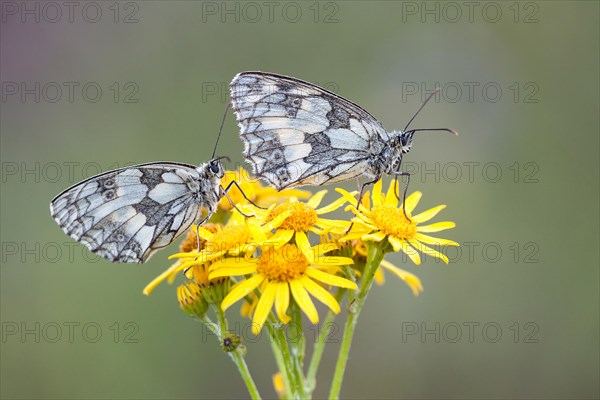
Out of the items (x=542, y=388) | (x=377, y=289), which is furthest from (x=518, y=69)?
(x=542, y=388)

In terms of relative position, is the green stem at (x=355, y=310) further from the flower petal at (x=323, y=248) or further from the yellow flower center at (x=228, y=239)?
the yellow flower center at (x=228, y=239)

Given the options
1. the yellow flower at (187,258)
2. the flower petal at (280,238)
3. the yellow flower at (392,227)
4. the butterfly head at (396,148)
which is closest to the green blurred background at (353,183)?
the butterfly head at (396,148)

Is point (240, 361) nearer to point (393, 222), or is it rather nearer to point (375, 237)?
point (375, 237)

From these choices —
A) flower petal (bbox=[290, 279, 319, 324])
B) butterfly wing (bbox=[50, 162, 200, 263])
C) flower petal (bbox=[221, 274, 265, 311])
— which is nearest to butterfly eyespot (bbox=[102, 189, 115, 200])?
butterfly wing (bbox=[50, 162, 200, 263])

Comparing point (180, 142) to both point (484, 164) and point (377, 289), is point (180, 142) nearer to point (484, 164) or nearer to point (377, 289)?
point (377, 289)

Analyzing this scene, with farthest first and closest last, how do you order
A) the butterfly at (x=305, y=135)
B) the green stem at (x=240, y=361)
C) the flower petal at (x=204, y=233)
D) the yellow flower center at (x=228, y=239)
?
the butterfly at (x=305, y=135)
the flower petal at (x=204, y=233)
the yellow flower center at (x=228, y=239)
the green stem at (x=240, y=361)

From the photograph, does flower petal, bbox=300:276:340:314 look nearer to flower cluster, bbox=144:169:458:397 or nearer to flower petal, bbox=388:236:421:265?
flower cluster, bbox=144:169:458:397
